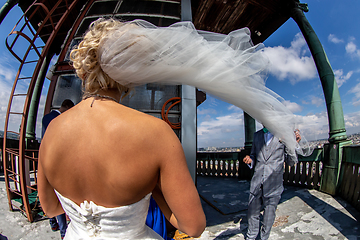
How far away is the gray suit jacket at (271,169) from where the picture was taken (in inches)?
98.7

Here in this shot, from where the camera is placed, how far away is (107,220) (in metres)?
0.78

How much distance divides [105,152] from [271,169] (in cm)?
257

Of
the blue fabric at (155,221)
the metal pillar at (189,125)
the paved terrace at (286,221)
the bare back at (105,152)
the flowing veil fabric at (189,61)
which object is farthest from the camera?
the metal pillar at (189,125)

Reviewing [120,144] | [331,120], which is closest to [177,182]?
[120,144]

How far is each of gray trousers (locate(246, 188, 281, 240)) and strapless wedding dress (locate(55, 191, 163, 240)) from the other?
2.27 metres

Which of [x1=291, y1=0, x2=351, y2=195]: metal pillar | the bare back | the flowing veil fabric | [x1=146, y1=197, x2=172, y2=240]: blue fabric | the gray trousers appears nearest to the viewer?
the bare back

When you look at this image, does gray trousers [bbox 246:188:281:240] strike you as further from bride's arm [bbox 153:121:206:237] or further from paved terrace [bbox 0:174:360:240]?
bride's arm [bbox 153:121:206:237]

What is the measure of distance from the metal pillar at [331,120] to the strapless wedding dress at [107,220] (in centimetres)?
480

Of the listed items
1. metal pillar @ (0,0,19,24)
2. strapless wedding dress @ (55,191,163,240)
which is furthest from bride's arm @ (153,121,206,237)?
metal pillar @ (0,0,19,24)

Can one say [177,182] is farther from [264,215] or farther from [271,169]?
[264,215]

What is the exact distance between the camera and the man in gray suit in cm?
247

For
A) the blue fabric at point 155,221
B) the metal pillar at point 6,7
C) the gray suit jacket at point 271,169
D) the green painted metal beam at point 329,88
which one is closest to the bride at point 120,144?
the blue fabric at point 155,221

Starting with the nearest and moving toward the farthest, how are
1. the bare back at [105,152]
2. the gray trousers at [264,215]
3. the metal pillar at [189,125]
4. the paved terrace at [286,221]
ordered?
1. the bare back at [105,152]
2. the gray trousers at [264,215]
3. the paved terrace at [286,221]
4. the metal pillar at [189,125]

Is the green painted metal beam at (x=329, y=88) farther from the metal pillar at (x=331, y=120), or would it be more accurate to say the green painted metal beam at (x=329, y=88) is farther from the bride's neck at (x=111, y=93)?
the bride's neck at (x=111, y=93)
